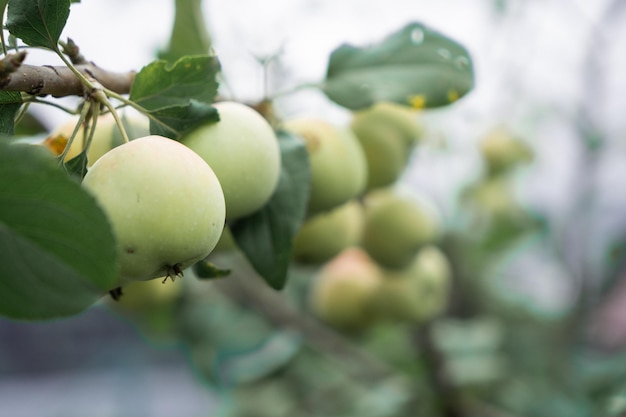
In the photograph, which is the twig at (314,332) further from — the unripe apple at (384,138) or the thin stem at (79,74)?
the thin stem at (79,74)

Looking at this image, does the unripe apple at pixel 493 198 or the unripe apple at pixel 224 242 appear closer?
the unripe apple at pixel 224 242

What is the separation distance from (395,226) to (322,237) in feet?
0.67

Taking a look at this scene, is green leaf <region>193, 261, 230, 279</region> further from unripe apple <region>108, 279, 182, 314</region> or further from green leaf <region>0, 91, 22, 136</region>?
unripe apple <region>108, 279, 182, 314</region>

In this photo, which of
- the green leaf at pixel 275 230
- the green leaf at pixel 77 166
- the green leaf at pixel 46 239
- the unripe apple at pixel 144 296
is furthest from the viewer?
the unripe apple at pixel 144 296

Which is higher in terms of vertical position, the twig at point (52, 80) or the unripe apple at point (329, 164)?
the twig at point (52, 80)

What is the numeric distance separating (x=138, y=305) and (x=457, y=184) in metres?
0.75

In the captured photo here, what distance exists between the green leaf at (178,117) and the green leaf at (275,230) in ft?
0.34

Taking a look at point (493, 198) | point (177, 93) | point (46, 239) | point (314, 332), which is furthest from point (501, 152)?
point (46, 239)

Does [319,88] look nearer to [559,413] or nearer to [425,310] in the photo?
[425,310]

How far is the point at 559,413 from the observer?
1061 millimetres

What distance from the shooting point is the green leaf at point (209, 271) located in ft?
1.40

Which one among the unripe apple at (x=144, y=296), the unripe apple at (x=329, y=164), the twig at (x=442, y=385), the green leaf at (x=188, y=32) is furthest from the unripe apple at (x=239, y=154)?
the twig at (x=442, y=385)

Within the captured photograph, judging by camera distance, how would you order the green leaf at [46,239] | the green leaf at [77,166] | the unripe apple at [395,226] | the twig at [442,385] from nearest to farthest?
1. the green leaf at [46,239]
2. the green leaf at [77,166]
3. the unripe apple at [395,226]
4. the twig at [442,385]

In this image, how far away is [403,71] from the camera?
565 millimetres
